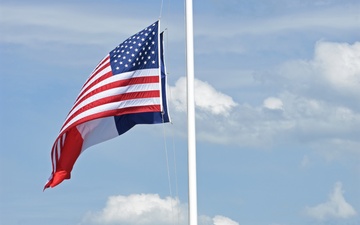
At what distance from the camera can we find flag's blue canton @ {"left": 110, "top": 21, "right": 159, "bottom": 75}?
3038 cm

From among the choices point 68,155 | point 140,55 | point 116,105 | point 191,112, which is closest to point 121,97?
point 116,105

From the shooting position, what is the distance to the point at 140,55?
99.9ft

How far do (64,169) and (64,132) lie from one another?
1726 mm

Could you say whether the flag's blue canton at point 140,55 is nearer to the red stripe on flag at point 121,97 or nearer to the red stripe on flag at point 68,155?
the red stripe on flag at point 121,97

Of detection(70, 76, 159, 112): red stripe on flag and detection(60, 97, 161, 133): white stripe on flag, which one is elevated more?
detection(70, 76, 159, 112): red stripe on flag

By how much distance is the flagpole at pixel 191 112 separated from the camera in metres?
28.2

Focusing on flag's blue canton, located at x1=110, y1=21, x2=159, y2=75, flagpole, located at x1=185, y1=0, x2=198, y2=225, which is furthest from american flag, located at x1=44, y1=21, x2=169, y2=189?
flagpole, located at x1=185, y1=0, x2=198, y2=225

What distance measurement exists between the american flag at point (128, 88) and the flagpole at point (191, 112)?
4.63 ft

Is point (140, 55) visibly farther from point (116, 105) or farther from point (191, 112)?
point (191, 112)

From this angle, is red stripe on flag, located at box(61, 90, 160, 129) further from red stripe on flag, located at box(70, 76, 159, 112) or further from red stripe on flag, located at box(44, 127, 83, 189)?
red stripe on flag, located at box(44, 127, 83, 189)

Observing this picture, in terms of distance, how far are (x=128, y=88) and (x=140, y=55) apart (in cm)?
126

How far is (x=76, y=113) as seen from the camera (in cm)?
3055

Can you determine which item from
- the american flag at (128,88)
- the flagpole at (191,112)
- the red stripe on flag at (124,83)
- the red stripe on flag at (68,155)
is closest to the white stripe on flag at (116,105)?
the american flag at (128,88)

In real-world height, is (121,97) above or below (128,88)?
below
